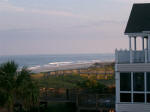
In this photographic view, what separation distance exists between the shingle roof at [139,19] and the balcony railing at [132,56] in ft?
4.18

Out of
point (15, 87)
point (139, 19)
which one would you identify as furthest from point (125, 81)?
point (15, 87)

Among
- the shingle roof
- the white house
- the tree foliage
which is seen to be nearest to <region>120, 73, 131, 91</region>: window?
the white house

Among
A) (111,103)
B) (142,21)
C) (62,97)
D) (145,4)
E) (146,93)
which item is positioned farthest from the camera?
(62,97)

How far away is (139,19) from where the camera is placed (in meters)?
22.2

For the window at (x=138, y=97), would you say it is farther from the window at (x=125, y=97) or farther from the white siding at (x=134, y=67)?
the white siding at (x=134, y=67)

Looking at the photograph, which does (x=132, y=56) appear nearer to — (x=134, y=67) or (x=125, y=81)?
(x=134, y=67)

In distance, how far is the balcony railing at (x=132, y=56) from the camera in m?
20.6

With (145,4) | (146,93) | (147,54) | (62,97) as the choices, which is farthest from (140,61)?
(62,97)

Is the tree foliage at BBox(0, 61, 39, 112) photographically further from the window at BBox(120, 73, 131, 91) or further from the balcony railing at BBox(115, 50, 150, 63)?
the balcony railing at BBox(115, 50, 150, 63)

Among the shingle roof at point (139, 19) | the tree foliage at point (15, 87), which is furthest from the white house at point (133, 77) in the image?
the tree foliage at point (15, 87)

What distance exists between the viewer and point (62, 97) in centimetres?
2805

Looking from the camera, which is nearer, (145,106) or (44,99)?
(145,106)

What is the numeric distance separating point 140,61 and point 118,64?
1.26 m

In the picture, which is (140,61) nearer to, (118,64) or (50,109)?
(118,64)
